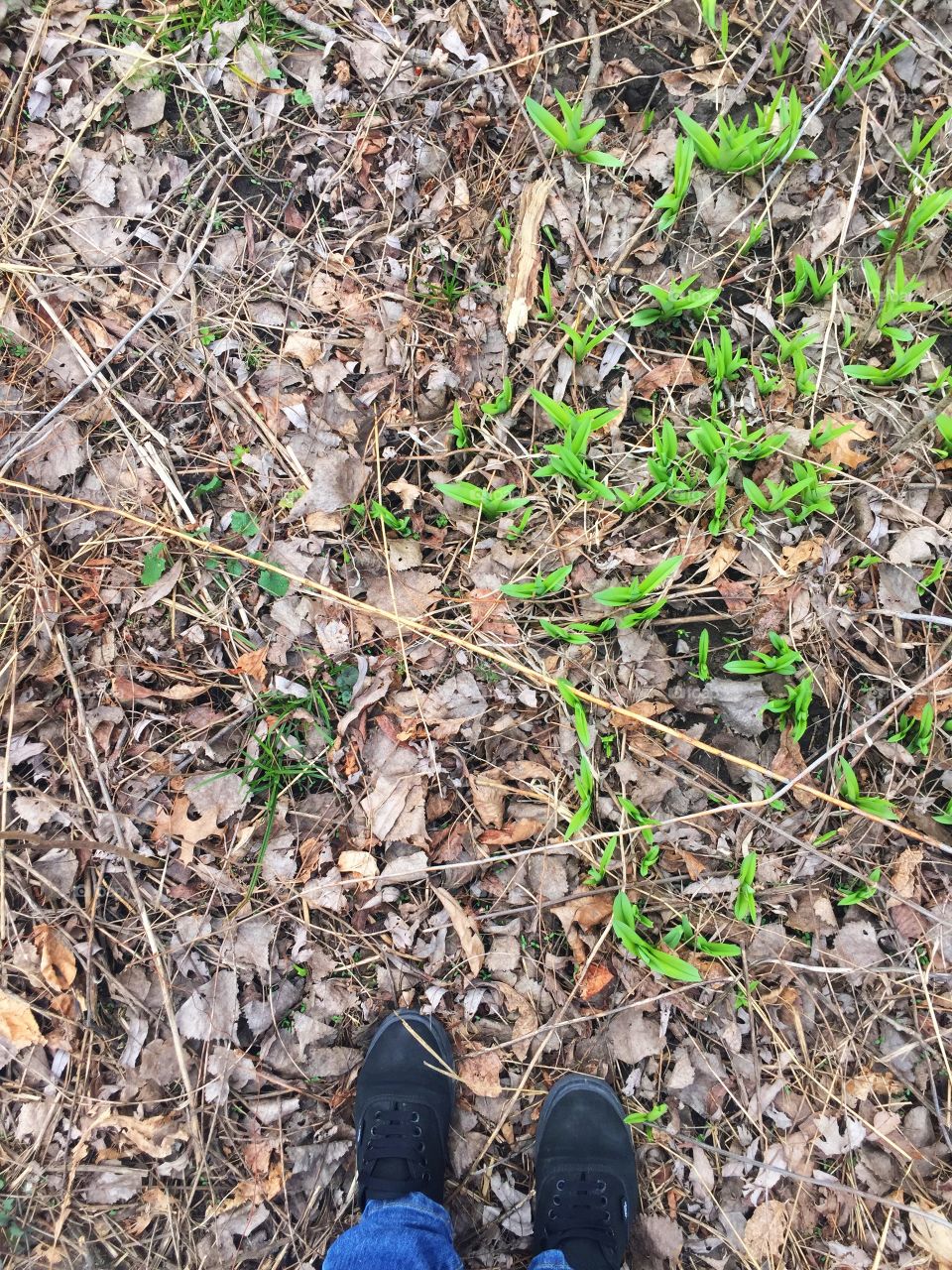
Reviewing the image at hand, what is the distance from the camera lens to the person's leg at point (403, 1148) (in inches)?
78.5

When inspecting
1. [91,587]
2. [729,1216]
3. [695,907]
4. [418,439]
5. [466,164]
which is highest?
[466,164]

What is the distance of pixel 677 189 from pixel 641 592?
1165mm

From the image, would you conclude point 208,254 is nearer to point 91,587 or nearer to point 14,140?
point 14,140

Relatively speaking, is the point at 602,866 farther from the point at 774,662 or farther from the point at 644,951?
the point at 774,662

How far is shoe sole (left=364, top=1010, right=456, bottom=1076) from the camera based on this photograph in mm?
2174

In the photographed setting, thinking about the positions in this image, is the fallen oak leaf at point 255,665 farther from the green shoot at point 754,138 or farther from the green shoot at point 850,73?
the green shoot at point 850,73

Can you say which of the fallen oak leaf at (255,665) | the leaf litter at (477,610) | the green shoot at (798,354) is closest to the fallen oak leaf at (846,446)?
the leaf litter at (477,610)

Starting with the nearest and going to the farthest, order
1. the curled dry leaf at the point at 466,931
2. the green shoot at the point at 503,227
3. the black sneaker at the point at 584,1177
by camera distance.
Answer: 1. the black sneaker at the point at 584,1177
2. the curled dry leaf at the point at 466,931
3. the green shoot at the point at 503,227

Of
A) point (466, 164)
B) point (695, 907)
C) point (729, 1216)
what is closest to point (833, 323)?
point (466, 164)

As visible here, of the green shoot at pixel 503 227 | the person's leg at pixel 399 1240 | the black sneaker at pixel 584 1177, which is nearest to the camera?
the person's leg at pixel 399 1240

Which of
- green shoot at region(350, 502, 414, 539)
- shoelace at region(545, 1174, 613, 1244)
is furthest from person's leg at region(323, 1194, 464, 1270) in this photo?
green shoot at region(350, 502, 414, 539)

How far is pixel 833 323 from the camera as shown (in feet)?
7.43

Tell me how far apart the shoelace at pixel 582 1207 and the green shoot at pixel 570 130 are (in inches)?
111

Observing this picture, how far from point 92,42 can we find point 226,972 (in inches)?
111
